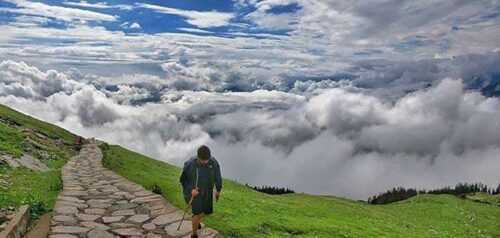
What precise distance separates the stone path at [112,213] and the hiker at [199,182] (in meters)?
0.96

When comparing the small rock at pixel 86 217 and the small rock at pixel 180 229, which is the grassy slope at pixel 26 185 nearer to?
the small rock at pixel 86 217

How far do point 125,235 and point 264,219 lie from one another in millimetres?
6182

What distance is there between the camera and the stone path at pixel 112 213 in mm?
16188

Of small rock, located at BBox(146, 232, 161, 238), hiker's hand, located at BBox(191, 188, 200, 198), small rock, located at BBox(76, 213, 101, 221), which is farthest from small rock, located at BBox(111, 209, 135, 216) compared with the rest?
hiker's hand, located at BBox(191, 188, 200, 198)

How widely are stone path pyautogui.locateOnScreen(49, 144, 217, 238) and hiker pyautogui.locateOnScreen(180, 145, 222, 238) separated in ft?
3.15

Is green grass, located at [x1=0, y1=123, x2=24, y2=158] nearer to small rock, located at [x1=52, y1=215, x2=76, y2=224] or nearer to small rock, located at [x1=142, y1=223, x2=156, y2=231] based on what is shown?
small rock, located at [x1=52, y1=215, x2=76, y2=224]

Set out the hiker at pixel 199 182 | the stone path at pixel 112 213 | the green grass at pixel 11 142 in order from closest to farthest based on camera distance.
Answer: the hiker at pixel 199 182 → the stone path at pixel 112 213 → the green grass at pixel 11 142

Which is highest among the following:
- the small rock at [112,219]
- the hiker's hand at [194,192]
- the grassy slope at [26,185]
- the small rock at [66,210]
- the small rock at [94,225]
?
the hiker's hand at [194,192]

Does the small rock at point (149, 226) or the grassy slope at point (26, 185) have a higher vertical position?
the grassy slope at point (26, 185)

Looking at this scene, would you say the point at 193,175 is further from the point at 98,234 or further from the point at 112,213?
the point at 112,213

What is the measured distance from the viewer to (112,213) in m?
19.0

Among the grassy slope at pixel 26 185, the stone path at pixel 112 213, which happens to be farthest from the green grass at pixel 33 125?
the stone path at pixel 112 213

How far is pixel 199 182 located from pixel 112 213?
19.2 ft

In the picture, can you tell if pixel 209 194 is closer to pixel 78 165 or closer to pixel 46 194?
pixel 46 194
